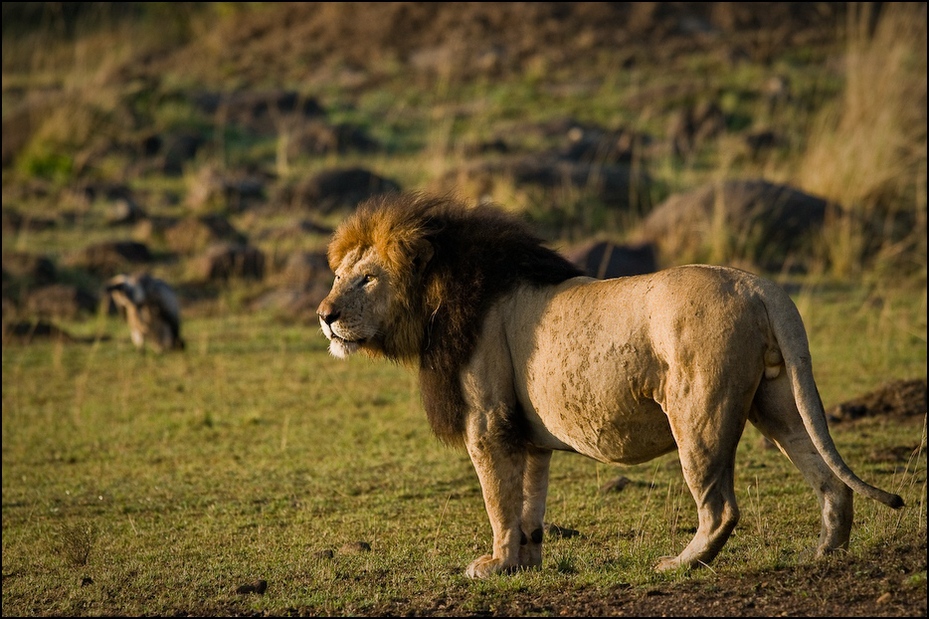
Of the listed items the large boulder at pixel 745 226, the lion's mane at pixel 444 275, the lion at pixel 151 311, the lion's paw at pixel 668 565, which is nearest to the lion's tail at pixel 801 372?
the lion's paw at pixel 668 565

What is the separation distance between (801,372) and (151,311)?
8.69 meters

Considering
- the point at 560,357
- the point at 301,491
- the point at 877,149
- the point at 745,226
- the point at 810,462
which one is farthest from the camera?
the point at 877,149

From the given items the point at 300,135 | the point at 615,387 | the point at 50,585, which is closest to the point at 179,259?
the point at 300,135

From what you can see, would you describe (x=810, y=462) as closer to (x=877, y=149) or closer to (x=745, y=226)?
(x=745, y=226)

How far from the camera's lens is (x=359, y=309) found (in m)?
5.73

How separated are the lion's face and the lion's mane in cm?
4

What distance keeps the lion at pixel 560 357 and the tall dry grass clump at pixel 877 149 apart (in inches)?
388

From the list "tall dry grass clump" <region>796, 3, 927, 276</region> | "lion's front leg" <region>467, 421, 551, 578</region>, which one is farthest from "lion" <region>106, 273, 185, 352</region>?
"lion's front leg" <region>467, 421, 551, 578</region>

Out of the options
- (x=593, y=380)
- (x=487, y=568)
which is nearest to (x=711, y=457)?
(x=593, y=380)

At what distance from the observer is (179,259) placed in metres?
16.0

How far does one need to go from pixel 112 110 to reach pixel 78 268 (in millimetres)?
7166

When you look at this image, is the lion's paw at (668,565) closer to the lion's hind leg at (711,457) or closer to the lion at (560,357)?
the lion at (560,357)

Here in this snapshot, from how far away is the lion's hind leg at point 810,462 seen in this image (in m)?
5.06

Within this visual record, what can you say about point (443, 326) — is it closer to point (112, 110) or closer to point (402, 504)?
point (402, 504)
